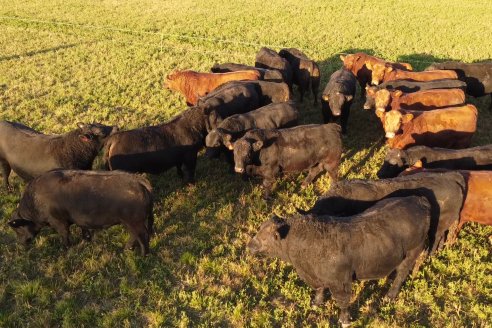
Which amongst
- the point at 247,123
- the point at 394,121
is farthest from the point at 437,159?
the point at 247,123

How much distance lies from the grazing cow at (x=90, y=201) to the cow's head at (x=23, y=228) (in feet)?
0.08

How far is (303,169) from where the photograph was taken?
8.05m

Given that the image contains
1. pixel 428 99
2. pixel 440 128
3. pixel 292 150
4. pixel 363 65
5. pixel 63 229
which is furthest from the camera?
pixel 363 65

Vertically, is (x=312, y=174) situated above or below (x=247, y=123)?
below

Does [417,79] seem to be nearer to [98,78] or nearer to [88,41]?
[98,78]

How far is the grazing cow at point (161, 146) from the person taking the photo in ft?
24.2

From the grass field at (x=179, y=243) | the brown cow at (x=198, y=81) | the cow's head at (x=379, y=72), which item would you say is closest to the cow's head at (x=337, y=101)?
the grass field at (x=179, y=243)

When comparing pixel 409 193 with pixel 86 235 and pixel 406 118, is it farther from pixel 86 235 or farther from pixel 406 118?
pixel 86 235

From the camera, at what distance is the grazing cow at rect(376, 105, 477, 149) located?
8.52m

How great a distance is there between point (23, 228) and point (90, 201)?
1421 millimetres

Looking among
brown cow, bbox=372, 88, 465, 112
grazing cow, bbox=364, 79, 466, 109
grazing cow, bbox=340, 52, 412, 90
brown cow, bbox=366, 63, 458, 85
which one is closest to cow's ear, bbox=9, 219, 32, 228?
brown cow, bbox=372, 88, 465, 112

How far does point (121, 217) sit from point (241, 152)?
97.7 inches

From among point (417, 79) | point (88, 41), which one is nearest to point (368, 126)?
point (417, 79)

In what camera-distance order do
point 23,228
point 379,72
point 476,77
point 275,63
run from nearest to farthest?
point 23,228 → point 476,77 → point 379,72 → point 275,63
